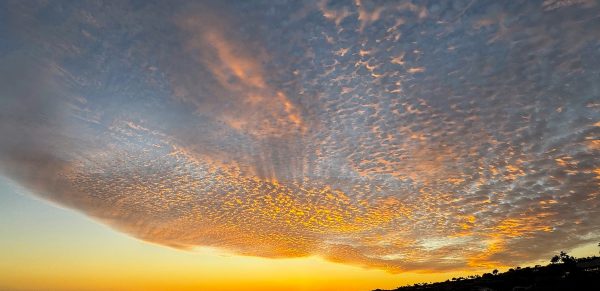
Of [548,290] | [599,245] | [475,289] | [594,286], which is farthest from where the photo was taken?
[599,245]

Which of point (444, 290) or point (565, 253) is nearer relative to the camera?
point (444, 290)

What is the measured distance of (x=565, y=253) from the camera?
4491cm

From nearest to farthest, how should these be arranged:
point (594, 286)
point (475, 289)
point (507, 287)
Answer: point (594, 286) < point (507, 287) < point (475, 289)

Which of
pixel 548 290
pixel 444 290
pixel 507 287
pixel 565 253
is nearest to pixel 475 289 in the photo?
pixel 507 287

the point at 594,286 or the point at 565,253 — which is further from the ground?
the point at 565,253

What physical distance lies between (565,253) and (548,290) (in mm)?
27249

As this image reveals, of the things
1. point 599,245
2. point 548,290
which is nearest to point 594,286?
point 548,290

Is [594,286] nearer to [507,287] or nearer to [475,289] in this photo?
[507,287]

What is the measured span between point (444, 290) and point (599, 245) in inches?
803

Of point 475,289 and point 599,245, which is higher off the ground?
point 599,245

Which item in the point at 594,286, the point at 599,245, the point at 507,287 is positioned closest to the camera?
the point at 594,286

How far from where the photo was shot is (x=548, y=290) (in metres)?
23.7

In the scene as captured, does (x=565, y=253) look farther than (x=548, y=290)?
Yes

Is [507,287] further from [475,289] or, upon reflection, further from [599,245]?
[599,245]
